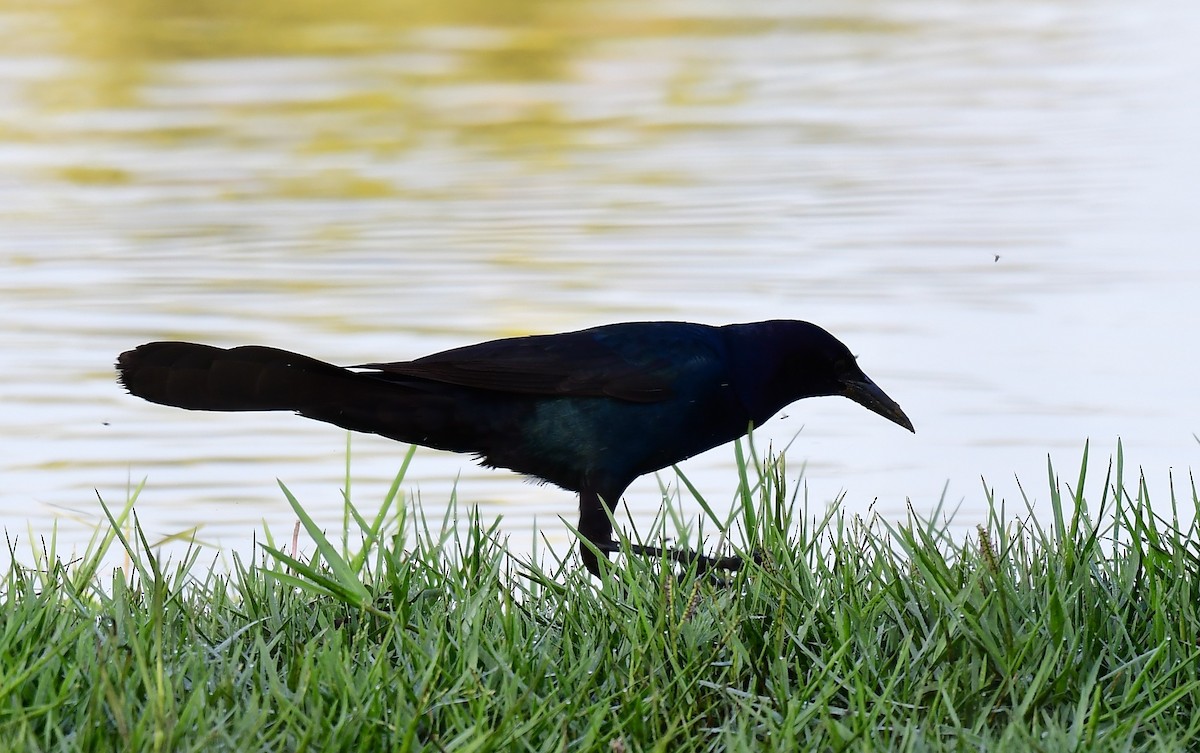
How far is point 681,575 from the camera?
391 centimetres

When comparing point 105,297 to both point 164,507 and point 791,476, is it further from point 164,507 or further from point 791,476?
point 791,476

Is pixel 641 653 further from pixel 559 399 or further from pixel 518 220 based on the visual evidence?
pixel 518 220

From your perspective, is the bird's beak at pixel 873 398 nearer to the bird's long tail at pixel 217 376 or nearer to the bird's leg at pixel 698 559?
the bird's leg at pixel 698 559

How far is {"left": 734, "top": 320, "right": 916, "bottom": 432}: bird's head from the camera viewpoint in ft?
15.6

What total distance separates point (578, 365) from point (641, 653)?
57.6 inches

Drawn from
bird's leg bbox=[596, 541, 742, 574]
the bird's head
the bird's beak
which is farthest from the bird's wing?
bird's leg bbox=[596, 541, 742, 574]

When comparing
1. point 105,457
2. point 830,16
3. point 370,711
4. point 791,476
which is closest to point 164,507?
point 105,457

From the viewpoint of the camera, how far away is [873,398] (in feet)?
16.3

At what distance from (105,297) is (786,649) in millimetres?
5046

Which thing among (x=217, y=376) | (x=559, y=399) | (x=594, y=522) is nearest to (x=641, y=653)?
(x=594, y=522)

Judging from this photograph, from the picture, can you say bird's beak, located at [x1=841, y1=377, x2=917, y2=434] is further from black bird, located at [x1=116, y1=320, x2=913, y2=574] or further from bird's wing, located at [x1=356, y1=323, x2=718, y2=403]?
bird's wing, located at [x1=356, y1=323, x2=718, y2=403]

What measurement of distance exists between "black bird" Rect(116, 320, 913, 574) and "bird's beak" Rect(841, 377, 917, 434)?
1.04 ft

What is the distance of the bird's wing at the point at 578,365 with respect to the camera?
4531 millimetres

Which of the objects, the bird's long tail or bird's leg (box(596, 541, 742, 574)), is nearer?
bird's leg (box(596, 541, 742, 574))
